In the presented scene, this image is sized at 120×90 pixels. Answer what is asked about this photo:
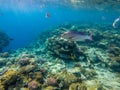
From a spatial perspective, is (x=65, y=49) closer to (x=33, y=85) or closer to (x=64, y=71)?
(x=64, y=71)

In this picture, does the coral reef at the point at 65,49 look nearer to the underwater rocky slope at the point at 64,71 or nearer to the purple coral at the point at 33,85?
the underwater rocky slope at the point at 64,71

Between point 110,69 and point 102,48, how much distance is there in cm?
439

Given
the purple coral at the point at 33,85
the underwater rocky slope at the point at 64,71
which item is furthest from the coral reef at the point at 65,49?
the purple coral at the point at 33,85

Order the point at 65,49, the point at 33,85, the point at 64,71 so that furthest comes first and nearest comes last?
the point at 65,49 → the point at 64,71 → the point at 33,85

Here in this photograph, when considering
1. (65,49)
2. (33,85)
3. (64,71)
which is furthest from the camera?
(65,49)

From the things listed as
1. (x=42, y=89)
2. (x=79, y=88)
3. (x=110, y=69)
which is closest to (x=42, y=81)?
(x=42, y=89)

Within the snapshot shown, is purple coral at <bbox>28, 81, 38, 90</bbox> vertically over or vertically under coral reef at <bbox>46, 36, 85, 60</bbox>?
under

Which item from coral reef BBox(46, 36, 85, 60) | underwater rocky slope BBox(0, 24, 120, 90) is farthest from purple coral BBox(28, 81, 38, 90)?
coral reef BBox(46, 36, 85, 60)

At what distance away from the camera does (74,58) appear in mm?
10883

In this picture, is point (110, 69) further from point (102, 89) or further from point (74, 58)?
point (102, 89)

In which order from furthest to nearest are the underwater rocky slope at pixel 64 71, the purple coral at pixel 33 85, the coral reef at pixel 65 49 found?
1. the coral reef at pixel 65 49
2. the underwater rocky slope at pixel 64 71
3. the purple coral at pixel 33 85

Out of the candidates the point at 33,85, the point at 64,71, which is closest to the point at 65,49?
the point at 64,71

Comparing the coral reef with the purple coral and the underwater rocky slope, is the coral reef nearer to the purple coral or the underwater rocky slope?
the underwater rocky slope

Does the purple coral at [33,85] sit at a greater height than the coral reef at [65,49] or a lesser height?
lesser
